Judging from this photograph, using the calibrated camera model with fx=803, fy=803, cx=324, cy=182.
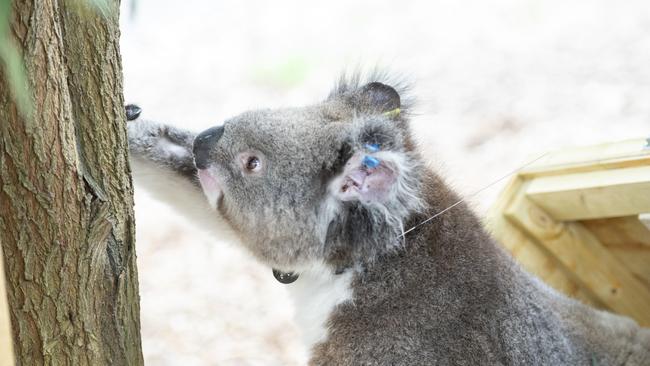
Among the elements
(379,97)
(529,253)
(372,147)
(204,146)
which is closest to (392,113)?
(379,97)

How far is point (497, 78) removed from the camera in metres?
6.32

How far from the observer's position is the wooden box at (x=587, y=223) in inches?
126

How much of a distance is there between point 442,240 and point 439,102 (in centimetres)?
370

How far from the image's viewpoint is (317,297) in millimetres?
2574

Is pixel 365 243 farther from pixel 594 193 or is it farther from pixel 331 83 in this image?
pixel 331 83

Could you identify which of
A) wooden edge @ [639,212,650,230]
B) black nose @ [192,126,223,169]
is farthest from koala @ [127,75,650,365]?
wooden edge @ [639,212,650,230]

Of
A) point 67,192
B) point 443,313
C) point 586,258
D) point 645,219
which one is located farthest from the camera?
point 586,258

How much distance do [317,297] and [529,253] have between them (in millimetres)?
1426

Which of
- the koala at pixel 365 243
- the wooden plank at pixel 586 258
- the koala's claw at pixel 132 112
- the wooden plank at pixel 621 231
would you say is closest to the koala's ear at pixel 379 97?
the koala at pixel 365 243

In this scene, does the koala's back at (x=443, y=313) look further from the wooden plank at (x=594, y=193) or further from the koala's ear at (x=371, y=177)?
the wooden plank at (x=594, y=193)

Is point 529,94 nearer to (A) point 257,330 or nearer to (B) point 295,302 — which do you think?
(A) point 257,330

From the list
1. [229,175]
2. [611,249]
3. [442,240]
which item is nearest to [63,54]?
[229,175]

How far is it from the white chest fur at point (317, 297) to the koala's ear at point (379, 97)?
1.96ft

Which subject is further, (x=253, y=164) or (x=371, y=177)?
(x=253, y=164)
